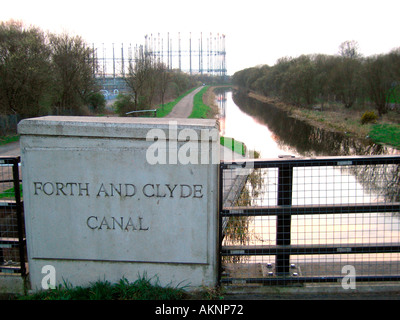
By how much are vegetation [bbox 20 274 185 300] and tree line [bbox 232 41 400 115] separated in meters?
40.5

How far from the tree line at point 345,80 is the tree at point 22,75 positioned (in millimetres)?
30968

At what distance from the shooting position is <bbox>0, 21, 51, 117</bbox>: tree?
24.5m

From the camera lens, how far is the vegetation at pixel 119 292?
3.92 meters

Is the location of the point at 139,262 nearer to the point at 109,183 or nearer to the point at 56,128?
the point at 109,183

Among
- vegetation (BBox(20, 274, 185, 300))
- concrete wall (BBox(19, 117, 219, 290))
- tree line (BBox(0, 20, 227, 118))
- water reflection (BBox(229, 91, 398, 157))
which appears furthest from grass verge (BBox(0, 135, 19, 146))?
vegetation (BBox(20, 274, 185, 300))

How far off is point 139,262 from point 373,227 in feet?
17.3

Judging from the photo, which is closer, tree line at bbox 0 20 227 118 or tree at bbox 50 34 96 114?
tree line at bbox 0 20 227 118

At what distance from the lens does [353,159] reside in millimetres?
3990

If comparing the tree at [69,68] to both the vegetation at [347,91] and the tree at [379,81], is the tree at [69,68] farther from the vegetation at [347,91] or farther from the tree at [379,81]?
the tree at [379,81]

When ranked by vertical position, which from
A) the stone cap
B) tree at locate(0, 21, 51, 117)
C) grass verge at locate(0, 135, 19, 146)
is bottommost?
grass verge at locate(0, 135, 19, 146)

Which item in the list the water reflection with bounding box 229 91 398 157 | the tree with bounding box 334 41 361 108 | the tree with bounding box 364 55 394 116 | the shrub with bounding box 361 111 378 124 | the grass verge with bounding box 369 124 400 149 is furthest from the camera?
the tree with bounding box 334 41 361 108

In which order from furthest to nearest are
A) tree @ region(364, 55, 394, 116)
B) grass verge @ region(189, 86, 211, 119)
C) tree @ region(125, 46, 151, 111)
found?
tree @ region(364, 55, 394, 116), tree @ region(125, 46, 151, 111), grass verge @ region(189, 86, 211, 119)

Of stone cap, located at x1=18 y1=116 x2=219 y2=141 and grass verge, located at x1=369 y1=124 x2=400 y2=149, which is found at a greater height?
stone cap, located at x1=18 y1=116 x2=219 y2=141

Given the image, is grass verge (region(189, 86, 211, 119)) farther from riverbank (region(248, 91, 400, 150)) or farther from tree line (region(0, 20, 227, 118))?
riverbank (region(248, 91, 400, 150))
